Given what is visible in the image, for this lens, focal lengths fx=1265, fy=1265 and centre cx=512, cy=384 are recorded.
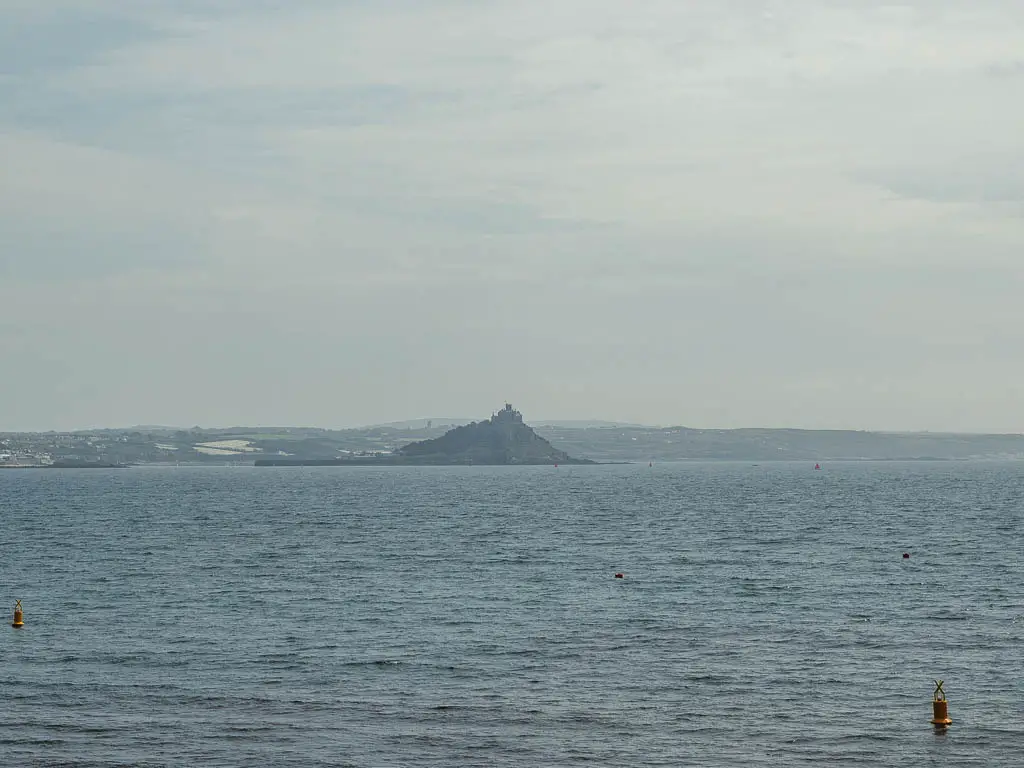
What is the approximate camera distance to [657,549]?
105m

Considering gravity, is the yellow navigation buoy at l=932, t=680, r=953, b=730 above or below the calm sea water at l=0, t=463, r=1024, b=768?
above

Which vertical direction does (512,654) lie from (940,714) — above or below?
below

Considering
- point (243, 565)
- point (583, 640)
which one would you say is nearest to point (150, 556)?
point (243, 565)

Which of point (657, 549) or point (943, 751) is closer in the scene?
point (943, 751)

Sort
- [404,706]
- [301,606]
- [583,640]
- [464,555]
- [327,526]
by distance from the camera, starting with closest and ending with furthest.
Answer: [404,706]
[583,640]
[301,606]
[464,555]
[327,526]

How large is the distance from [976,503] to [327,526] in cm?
10437

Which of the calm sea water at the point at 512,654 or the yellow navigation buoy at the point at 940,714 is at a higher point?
the yellow navigation buoy at the point at 940,714

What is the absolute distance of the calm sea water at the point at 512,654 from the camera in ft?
124

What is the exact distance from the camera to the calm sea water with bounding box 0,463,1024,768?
37906mm

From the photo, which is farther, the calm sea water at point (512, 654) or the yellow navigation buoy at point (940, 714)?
the yellow navigation buoy at point (940, 714)

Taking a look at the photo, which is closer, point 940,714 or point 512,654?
point 940,714

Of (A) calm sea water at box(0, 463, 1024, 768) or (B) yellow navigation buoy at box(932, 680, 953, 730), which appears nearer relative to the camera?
(A) calm sea water at box(0, 463, 1024, 768)

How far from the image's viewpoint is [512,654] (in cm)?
5247

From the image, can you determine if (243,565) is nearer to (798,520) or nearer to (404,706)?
(404,706)
